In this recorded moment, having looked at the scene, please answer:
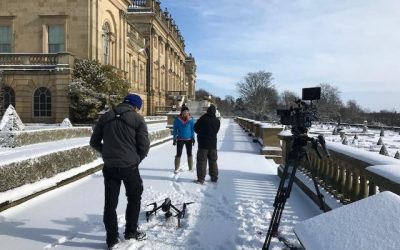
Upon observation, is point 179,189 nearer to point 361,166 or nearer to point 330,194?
point 330,194

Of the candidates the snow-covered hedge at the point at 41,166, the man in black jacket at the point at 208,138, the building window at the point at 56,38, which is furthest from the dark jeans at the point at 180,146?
the building window at the point at 56,38

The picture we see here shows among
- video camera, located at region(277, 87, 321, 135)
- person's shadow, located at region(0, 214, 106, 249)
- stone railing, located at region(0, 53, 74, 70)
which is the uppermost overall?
stone railing, located at region(0, 53, 74, 70)

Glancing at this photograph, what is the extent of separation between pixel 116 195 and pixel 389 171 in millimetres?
3134

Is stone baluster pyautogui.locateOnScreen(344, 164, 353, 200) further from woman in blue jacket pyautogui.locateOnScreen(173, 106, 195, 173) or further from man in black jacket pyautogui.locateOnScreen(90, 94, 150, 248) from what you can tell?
woman in blue jacket pyautogui.locateOnScreen(173, 106, 195, 173)

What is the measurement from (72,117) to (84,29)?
743 cm

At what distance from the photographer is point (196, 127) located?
10188mm

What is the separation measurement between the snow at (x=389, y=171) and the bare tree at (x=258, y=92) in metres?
102

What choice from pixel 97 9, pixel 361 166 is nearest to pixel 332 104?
pixel 97 9

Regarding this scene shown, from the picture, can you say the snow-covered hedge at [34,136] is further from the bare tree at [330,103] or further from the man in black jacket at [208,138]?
the bare tree at [330,103]

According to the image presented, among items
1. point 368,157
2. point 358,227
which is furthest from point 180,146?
point 358,227

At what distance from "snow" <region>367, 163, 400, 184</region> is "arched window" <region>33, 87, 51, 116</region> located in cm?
2892

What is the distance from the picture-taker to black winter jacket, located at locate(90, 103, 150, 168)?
523 cm

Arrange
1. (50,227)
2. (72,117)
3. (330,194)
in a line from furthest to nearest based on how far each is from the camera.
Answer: (72,117)
(330,194)
(50,227)

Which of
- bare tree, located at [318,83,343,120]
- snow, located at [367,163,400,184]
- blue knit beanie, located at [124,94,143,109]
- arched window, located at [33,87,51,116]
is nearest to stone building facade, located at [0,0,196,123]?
arched window, located at [33,87,51,116]
